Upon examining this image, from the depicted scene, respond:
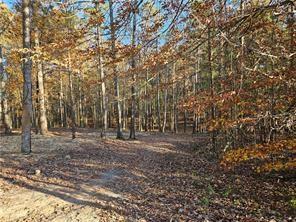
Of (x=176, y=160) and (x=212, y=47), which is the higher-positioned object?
(x=212, y=47)

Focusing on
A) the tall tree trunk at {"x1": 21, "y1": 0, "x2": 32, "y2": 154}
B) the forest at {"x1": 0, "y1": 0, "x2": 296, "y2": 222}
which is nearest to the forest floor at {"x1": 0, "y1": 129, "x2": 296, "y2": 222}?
the forest at {"x1": 0, "y1": 0, "x2": 296, "y2": 222}

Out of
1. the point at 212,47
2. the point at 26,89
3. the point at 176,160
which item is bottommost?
the point at 176,160

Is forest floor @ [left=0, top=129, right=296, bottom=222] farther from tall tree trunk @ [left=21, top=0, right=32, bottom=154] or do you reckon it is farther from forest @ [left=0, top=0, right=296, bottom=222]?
tall tree trunk @ [left=21, top=0, right=32, bottom=154]

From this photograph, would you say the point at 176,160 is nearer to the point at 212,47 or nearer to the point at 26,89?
the point at 212,47

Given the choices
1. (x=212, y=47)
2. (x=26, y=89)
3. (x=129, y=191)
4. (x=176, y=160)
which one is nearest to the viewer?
(x=129, y=191)

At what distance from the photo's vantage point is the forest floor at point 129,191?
252 inches

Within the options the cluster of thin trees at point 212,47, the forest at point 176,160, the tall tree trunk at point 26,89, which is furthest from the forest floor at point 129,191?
the cluster of thin trees at point 212,47

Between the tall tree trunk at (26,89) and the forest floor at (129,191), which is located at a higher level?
the tall tree trunk at (26,89)

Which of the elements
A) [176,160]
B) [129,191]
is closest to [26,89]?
[129,191]

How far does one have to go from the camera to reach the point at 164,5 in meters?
5.46

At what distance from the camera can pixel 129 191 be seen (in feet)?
26.2

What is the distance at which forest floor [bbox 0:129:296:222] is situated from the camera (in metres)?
6.40

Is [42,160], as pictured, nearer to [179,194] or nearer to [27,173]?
[27,173]

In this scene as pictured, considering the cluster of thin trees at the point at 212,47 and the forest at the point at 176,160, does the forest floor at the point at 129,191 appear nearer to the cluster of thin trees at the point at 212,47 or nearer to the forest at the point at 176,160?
the forest at the point at 176,160
